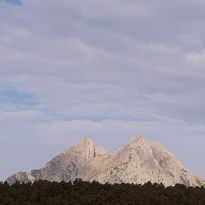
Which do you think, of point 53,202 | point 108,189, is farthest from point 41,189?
point 108,189

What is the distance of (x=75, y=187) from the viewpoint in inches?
1726

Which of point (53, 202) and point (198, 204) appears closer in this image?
point (53, 202)

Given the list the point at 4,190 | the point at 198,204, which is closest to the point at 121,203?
the point at 198,204

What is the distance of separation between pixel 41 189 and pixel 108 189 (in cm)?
761

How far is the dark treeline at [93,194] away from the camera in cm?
3781

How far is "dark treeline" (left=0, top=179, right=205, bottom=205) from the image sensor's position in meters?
37.8

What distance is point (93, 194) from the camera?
133 ft

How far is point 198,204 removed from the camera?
133 feet

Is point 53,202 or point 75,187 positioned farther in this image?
point 75,187

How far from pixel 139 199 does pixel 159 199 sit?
1.93m

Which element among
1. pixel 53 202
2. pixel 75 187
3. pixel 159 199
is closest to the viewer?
pixel 53 202

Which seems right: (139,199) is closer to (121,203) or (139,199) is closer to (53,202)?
(121,203)

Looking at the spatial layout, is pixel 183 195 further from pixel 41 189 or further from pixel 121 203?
pixel 41 189

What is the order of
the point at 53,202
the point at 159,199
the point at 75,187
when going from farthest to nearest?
1. the point at 75,187
2. the point at 159,199
3. the point at 53,202
